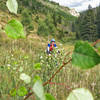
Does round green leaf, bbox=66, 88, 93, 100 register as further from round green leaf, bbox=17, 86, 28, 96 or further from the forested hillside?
round green leaf, bbox=17, 86, 28, 96

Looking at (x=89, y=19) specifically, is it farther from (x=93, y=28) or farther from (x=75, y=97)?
(x=75, y=97)

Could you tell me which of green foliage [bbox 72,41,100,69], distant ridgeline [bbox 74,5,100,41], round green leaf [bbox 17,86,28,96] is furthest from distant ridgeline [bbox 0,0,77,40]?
green foliage [bbox 72,41,100,69]

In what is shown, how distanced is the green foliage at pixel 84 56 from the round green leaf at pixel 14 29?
99 mm

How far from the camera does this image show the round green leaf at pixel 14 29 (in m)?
0.23

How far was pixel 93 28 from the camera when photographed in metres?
26.5

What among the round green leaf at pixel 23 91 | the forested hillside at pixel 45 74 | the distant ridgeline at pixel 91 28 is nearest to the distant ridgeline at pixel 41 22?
the distant ridgeline at pixel 91 28

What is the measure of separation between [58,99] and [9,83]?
1.61 feet

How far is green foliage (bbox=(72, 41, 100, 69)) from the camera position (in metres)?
0.17

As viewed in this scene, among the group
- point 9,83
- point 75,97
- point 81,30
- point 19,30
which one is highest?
point 81,30

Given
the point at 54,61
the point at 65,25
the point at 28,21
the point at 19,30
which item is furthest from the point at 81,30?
the point at 19,30

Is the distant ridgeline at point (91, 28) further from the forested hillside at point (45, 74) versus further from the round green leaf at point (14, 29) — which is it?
the round green leaf at point (14, 29)

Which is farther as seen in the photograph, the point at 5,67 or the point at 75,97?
the point at 5,67

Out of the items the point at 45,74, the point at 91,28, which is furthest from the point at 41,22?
the point at 45,74

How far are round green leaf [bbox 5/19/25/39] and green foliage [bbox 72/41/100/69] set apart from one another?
10 cm
